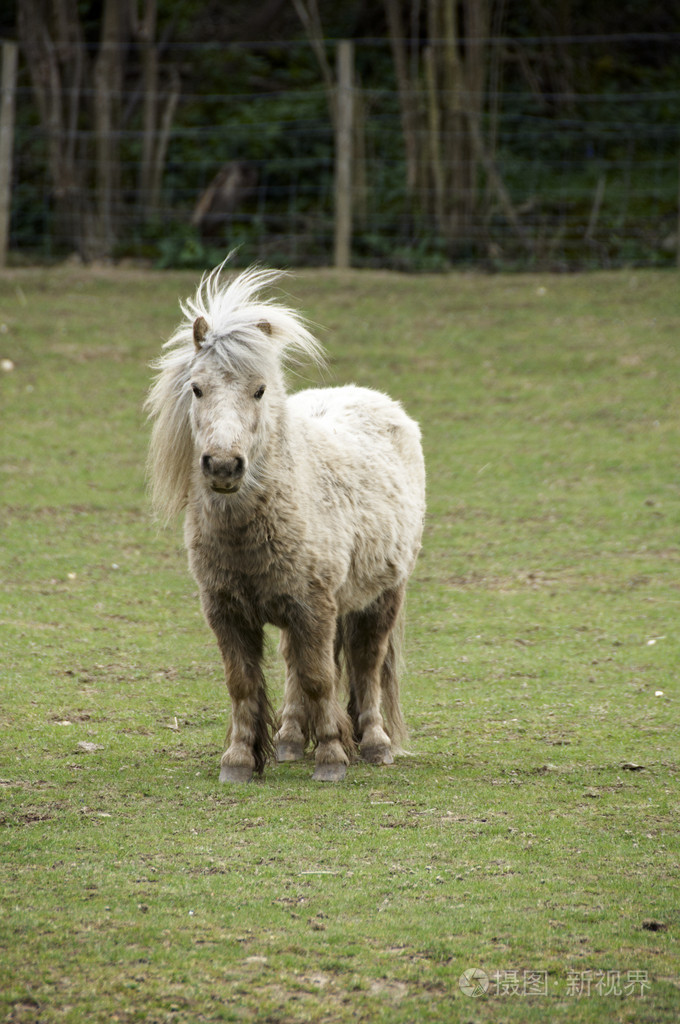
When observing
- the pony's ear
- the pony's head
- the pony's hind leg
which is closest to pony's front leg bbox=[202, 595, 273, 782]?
the pony's head

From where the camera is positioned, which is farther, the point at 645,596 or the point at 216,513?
the point at 645,596

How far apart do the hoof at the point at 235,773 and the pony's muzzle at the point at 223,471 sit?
1.40 m

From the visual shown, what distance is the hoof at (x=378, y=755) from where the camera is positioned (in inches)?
227

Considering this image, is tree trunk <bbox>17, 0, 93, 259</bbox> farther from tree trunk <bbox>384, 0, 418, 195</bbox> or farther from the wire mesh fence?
tree trunk <bbox>384, 0, 418, 195</bbox>

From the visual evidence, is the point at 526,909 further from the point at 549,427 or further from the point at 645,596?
the point at 549,427

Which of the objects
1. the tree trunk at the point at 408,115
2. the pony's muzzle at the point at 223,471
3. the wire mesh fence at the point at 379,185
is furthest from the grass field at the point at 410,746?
the tree trunk at the point at 408,115

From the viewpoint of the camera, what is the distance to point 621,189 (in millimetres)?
18188

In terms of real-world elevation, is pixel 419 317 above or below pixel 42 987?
above

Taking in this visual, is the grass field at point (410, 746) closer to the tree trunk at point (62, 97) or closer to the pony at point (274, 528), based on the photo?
the pony at point (274, 528)

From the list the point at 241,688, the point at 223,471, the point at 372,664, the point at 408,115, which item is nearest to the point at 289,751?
the point at 372,664

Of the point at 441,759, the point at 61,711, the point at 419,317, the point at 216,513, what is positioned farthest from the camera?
the point at 419,317

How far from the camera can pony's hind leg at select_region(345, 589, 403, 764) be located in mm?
5969

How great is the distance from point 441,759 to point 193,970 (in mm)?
2502

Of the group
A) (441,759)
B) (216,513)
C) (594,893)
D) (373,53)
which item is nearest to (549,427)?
(441,759)
